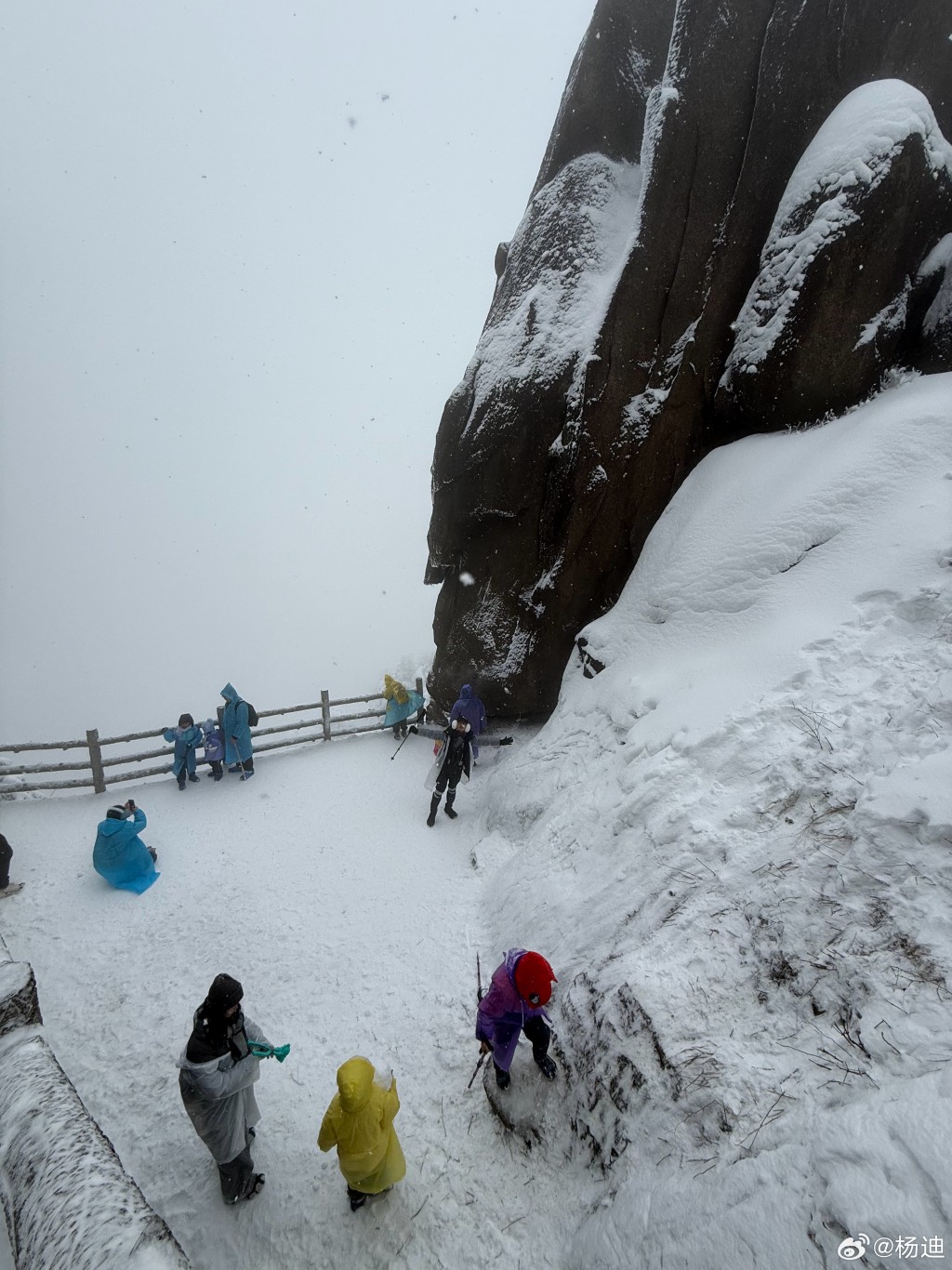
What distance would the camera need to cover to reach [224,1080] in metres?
3.25

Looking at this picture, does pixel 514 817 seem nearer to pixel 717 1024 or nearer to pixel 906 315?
→ pixel 717 1024

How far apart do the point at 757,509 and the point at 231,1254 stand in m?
8.47

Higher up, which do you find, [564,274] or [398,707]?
[564,274]

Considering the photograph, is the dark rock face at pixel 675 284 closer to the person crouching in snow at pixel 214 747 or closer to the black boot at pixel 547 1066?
the person crouching in snow at pixel 214 747

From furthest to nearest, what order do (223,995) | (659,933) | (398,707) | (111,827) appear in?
(398,707) → (111,827) → (659,933) → (223,995)

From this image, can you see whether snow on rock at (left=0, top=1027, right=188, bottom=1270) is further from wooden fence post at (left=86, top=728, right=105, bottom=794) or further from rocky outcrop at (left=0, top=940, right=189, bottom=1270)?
wooden fence post at (left=86, top=728, right=105, bottom=794)

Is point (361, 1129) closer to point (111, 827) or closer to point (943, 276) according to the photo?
point (111, 827)

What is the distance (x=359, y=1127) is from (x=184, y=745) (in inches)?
300

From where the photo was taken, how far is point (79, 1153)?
2.56 metres

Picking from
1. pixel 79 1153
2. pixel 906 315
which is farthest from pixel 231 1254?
pixel 906 315

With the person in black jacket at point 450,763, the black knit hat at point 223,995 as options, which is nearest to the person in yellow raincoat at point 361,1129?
the black knit hat at point 223,995

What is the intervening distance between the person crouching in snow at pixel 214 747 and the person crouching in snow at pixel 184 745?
0.45 feet

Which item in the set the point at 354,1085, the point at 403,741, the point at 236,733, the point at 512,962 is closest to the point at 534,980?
the point at 512,962

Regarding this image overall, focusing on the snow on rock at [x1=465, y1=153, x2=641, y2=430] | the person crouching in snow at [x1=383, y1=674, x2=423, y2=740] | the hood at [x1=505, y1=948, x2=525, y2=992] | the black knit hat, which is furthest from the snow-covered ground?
the person crouching in snow at [x1=383, y1=674, x2=423, y2=740]
